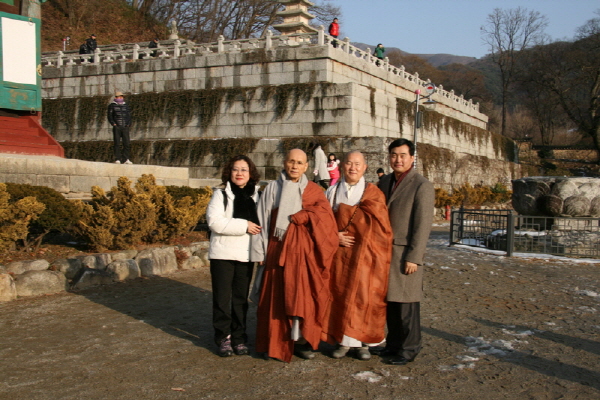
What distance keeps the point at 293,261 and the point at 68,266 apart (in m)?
4.16

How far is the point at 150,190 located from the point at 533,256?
7.05 meters

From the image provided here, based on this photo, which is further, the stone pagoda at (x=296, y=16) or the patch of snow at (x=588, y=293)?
the stone pagoda at (x=296, y=16)

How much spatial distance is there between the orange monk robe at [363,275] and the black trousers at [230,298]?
75 centimetres

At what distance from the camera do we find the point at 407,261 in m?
A: 4.29

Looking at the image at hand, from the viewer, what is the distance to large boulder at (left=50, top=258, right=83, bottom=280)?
275 inches

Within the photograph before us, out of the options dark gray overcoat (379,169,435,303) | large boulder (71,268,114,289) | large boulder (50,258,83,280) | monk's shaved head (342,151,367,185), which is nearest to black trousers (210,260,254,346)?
monk's shaved head (342,151,367,185)

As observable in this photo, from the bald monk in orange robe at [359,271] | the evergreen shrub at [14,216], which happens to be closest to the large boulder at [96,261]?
the evergreen shrub at [14,216]

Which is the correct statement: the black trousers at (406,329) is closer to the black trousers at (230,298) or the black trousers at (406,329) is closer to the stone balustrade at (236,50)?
Result: the black trousers at (230,298)

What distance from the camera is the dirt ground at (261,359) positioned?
374cm

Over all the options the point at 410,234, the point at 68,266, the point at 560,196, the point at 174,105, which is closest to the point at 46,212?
the point at 68,266

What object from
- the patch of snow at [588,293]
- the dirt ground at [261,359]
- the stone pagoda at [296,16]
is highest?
the stone pagoda at [296,16]

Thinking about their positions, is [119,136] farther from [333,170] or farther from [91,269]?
[91,269]

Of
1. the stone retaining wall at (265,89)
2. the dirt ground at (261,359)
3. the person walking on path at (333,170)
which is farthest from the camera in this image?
the stone retaining wall at (265,89)

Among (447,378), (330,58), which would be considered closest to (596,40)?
(330,58)
